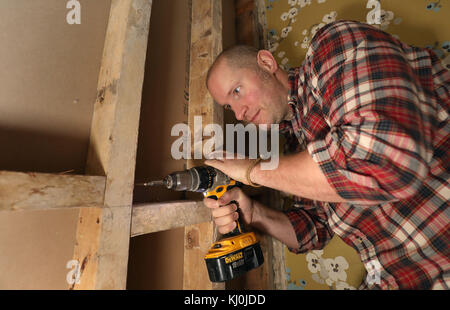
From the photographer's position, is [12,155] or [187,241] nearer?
[12,155]

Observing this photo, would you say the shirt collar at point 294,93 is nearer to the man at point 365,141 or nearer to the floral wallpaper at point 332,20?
the man at point 365,141

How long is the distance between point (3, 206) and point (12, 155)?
201mm

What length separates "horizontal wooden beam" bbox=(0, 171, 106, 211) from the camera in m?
0.45

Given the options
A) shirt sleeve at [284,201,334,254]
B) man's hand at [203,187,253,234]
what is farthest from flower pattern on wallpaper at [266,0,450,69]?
man's hand at [203,187,253,234]

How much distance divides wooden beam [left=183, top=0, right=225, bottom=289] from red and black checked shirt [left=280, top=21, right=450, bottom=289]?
0.43m

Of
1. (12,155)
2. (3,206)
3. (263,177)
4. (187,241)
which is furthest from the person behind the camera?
(187,241)

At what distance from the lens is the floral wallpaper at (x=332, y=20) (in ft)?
3.58

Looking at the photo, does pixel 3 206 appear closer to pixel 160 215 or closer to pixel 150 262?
pixel 160 215

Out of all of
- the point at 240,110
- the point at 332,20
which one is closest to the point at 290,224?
the point at 240,110

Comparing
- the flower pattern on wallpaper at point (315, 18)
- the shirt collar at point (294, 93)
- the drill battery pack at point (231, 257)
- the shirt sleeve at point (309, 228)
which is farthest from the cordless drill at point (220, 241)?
the flower pattern on wallpaper at point (315, 18)

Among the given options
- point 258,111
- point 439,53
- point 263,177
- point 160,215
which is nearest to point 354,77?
point 263,177

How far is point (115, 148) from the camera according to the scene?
636mm

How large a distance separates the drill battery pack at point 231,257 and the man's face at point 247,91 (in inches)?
22.9

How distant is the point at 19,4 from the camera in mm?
605
